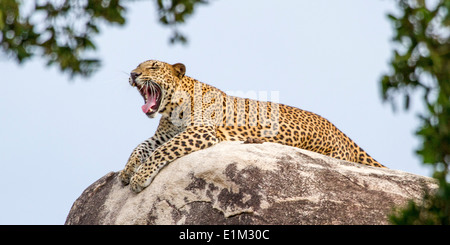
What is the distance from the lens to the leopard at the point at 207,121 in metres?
12.1

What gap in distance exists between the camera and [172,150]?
A: 11.5m

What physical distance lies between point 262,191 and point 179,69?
12.1 ft

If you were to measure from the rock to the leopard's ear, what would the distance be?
2.28m

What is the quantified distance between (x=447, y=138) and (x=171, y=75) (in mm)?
9218

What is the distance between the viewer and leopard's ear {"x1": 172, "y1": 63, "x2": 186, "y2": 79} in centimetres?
1298

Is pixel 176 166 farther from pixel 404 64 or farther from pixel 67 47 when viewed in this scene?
pixel 404 64

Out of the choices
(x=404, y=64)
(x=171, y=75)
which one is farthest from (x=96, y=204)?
(x=404, y=64)

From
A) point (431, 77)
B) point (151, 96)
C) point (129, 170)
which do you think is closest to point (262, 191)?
point (129, 170)

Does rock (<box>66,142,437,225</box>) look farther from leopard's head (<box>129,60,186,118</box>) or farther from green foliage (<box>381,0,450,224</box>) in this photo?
green foliage (<box>381,0,450,224</box>)

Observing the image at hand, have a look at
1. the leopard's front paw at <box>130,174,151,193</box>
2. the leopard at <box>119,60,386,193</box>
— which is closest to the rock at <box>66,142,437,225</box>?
the leopard's front paw at <box>130,174,151,193</box>

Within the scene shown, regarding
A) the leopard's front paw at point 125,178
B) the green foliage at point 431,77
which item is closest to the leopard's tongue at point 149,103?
the leopard's front paw at point 125,178

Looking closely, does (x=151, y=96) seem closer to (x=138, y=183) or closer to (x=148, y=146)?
(x=148, y=146)
